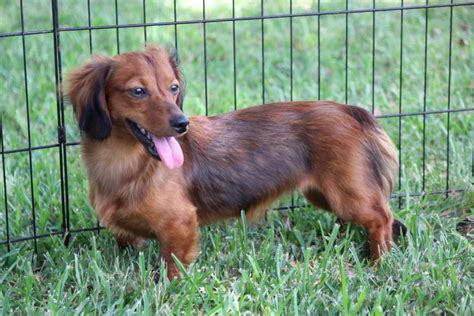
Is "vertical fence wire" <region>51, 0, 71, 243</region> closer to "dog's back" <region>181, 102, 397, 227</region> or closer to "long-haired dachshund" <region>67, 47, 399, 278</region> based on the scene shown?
"long-haired dachshund" <region>67, 47, 399, 278</region>

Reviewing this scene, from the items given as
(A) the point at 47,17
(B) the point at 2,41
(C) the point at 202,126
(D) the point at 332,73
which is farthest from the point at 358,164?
(A) the point at 47,17

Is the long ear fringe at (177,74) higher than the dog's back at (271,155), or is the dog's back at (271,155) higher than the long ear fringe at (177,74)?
the long ear fringe at (177,74)

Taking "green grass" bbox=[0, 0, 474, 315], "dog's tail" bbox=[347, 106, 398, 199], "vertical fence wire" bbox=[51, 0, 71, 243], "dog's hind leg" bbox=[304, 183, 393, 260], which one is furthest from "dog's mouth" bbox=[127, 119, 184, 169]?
"dog's tail" bbox=[347, 106, 398, 199]

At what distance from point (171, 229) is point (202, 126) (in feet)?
1.65

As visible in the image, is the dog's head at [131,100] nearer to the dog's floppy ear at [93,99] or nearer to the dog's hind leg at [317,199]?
the dog's floppy ear at [93,99]

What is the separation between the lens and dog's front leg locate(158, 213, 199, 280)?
414 centimetres

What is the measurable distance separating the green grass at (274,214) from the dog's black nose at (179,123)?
0.59 meters

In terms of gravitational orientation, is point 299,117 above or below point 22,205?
above

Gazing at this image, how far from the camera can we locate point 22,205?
4953 millimetres

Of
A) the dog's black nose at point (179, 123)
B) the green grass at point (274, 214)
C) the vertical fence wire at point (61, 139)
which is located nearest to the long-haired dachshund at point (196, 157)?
the dog's black nose at point (179, 123)

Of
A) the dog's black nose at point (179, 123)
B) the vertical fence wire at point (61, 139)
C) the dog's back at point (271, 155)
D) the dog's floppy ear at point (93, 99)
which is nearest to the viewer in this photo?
the dog's black nose at point (179, 123)

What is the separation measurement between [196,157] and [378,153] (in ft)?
2.78

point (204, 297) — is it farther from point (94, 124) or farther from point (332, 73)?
point (332, 73)

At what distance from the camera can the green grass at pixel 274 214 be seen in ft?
12.7
